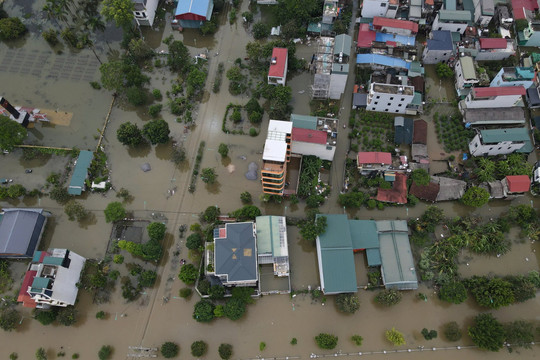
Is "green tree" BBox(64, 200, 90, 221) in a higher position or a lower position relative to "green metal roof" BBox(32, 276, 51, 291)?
higher

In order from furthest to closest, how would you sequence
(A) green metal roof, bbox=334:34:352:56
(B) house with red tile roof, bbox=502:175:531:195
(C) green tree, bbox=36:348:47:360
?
(A) green metal roof, bbox=334:34:352:56 < (B) house with red tile roof, bbox=502:175:531:195 < (C) green tree, bbox=36:348:47:360

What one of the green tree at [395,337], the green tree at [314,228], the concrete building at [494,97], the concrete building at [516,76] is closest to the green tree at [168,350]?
the green tree at [314,228]

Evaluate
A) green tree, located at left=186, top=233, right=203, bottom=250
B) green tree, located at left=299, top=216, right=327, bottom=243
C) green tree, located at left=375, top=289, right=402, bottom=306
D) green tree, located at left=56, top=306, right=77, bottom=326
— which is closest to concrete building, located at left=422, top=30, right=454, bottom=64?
green tree, located at left=299, top=216, right=327, bottom=243

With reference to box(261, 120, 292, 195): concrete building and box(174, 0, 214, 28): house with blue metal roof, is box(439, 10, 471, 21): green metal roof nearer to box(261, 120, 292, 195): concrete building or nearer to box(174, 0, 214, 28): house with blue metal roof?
box(261, 120, 292, 195): concrete building

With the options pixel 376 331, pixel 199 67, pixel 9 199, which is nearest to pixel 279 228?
pixel 376 331

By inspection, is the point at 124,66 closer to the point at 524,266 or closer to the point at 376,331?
the point at 376,331

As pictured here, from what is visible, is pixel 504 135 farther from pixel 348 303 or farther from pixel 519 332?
pixel 348 303
